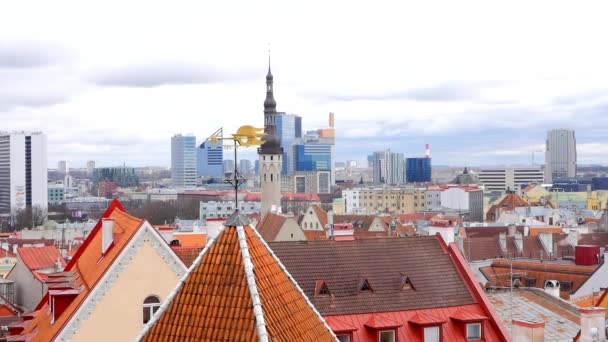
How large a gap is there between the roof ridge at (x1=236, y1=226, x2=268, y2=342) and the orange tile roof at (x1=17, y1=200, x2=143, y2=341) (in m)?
10.4

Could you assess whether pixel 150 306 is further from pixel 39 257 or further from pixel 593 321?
pixel 39 257

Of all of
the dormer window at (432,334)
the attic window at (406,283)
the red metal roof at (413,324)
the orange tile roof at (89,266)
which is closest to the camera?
the orange tile roof at (89,266)

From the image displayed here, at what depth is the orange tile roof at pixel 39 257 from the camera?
49781mm

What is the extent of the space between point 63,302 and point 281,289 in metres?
13.0

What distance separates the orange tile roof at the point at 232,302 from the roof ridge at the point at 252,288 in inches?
0.6

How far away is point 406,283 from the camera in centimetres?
2903

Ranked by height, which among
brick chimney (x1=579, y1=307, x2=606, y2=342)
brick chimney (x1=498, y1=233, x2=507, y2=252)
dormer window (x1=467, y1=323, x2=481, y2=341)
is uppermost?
brick chimney (x1=579, y1=307, x2=606, y2=342)

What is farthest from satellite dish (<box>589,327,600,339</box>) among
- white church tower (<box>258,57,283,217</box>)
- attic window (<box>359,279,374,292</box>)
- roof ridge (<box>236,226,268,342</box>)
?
white church tower (<box>258,57,283,217</box>)

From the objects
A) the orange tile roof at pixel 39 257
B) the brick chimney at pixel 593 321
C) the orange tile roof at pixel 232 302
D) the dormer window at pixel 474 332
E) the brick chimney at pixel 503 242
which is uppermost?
the orange tile roof at pixel 232 302

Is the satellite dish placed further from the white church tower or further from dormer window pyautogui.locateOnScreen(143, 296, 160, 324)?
the white church tower

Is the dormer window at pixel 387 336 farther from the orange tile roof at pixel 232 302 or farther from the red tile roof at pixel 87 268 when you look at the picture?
the orange tile roof at pixel 232 302

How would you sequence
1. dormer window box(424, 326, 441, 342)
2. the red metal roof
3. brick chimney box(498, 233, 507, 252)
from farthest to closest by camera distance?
brick chimney box(498, 233, 507, 252) < dormer window box(424, 326, 441, 342) < the red metal roof

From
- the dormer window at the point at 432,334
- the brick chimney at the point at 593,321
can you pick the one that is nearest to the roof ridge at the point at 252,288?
the brick chimney at the point at 593,321

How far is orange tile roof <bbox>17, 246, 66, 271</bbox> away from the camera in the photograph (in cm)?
4978
